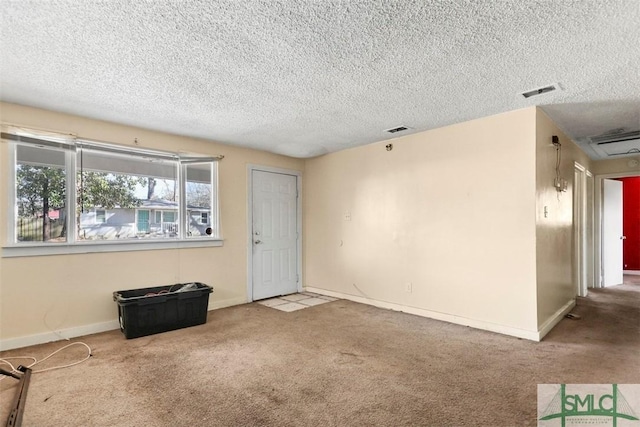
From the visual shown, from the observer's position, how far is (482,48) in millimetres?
2123

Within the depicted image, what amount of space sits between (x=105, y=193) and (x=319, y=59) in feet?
9.50

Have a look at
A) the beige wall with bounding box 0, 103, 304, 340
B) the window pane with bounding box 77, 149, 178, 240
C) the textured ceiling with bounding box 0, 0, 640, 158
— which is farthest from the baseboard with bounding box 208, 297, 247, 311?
the textured ceiling with bounding box 0, 0, 640, 158

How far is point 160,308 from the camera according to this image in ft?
11.3

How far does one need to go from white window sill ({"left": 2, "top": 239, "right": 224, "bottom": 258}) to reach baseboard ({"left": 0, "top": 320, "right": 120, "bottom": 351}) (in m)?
0.78

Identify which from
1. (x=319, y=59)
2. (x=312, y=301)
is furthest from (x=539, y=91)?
(x=312, y=301)

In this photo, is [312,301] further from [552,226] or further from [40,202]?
[40,202]

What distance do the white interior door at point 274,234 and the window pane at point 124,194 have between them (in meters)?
1.26

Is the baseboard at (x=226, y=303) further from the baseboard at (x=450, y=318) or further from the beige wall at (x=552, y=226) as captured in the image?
the beige wall at (x=552, y=226)

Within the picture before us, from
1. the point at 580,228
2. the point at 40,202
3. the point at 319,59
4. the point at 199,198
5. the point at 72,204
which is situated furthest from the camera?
the point at 580,228

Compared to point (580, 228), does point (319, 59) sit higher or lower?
higher

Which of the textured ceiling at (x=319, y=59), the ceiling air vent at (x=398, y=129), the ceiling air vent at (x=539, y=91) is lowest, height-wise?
the ceiling air vent at (x=398, y=129)

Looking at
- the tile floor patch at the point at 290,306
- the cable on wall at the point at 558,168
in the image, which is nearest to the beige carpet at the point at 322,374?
the tile floor patch at the point at 290,306

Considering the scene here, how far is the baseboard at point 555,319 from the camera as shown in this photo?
322 cm

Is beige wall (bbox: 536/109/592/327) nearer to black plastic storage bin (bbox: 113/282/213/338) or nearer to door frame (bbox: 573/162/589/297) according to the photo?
door frame (bbox: 573/162/589/297)
